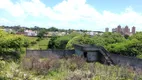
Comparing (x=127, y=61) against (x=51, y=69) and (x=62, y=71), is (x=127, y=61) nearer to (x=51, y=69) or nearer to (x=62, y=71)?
(x=62, y=71)

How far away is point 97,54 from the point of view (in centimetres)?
1670

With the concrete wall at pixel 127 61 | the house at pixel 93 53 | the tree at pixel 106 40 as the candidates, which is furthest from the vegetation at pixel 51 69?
the tree at pixel 106 40

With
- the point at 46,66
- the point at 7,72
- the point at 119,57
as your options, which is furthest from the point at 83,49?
the point at 7,72

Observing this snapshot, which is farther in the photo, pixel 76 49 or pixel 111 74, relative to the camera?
pixel 76 49

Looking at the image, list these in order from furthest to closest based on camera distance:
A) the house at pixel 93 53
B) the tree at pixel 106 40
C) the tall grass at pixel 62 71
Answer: the tree at pixel 106 40 < the house at pixel 93 53 < the tall grass at pixel 62 71

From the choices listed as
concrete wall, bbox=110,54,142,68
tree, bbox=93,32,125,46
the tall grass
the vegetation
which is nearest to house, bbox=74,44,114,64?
concrete wall, bbox=110,54,142,68

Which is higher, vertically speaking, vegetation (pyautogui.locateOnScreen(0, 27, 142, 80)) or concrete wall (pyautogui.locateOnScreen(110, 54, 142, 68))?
vegetation (pyautogui.locateOnScreen(0, 27, 142, 80))

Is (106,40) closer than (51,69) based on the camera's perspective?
No

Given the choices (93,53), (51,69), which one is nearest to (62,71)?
(51,69)

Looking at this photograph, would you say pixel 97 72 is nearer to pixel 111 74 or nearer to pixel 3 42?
pixel 111 74

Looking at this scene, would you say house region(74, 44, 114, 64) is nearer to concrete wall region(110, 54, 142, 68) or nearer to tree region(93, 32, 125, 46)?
concrete wall region(110, 54, 142, 68)

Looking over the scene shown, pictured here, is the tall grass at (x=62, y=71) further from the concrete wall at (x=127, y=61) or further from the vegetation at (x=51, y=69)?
the concrete wall at (x=127, y=61)

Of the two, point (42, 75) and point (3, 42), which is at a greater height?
point (3, 42)

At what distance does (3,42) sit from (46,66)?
22.5 feet
